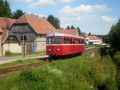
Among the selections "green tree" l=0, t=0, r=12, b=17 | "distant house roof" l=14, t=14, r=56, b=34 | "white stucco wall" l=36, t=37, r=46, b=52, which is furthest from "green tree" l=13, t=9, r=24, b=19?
"white stucco wall" l=36, t=37, r=46, b=52

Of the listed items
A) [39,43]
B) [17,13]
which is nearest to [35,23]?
[39,43]

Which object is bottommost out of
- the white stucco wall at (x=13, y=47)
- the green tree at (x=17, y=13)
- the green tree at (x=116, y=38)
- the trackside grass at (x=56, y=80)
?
the trackside grass at (x=56, y=80)

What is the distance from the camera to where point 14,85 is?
16766 mm

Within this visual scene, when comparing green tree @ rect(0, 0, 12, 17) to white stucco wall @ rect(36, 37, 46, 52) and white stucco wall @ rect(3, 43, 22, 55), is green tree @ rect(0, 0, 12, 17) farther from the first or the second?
white stucco wall @ rect(3, 43, 22, 55)

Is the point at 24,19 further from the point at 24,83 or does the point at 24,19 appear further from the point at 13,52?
the point at 24,83

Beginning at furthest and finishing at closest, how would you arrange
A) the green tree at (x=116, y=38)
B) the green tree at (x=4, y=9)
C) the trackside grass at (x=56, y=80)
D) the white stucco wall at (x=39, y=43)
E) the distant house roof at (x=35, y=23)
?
the green tree at (x=4, y=9), the distant house roof at (x=35, y=23), the white stucco wall at (x=39, y=43), the green tree at (x=116, y=38), the trackside grass at (x=56, y=80)

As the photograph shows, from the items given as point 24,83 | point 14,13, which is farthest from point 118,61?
point 14,13

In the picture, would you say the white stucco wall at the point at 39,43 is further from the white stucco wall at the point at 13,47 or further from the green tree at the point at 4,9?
the green tree at the point at 4,9

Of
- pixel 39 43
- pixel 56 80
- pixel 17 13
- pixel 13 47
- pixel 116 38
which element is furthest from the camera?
pixel 17 13

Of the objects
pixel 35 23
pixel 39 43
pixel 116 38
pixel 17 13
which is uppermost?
pixel 17 13

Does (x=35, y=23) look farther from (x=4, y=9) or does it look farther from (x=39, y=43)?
(x=4, y=9)

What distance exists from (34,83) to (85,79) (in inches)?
241

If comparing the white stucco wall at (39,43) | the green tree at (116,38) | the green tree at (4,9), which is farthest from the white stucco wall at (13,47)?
the green tree at (4,9)

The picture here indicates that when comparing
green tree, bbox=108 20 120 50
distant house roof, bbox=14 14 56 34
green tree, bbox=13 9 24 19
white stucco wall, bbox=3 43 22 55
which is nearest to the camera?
green tree, bbox=108 20 120 50
